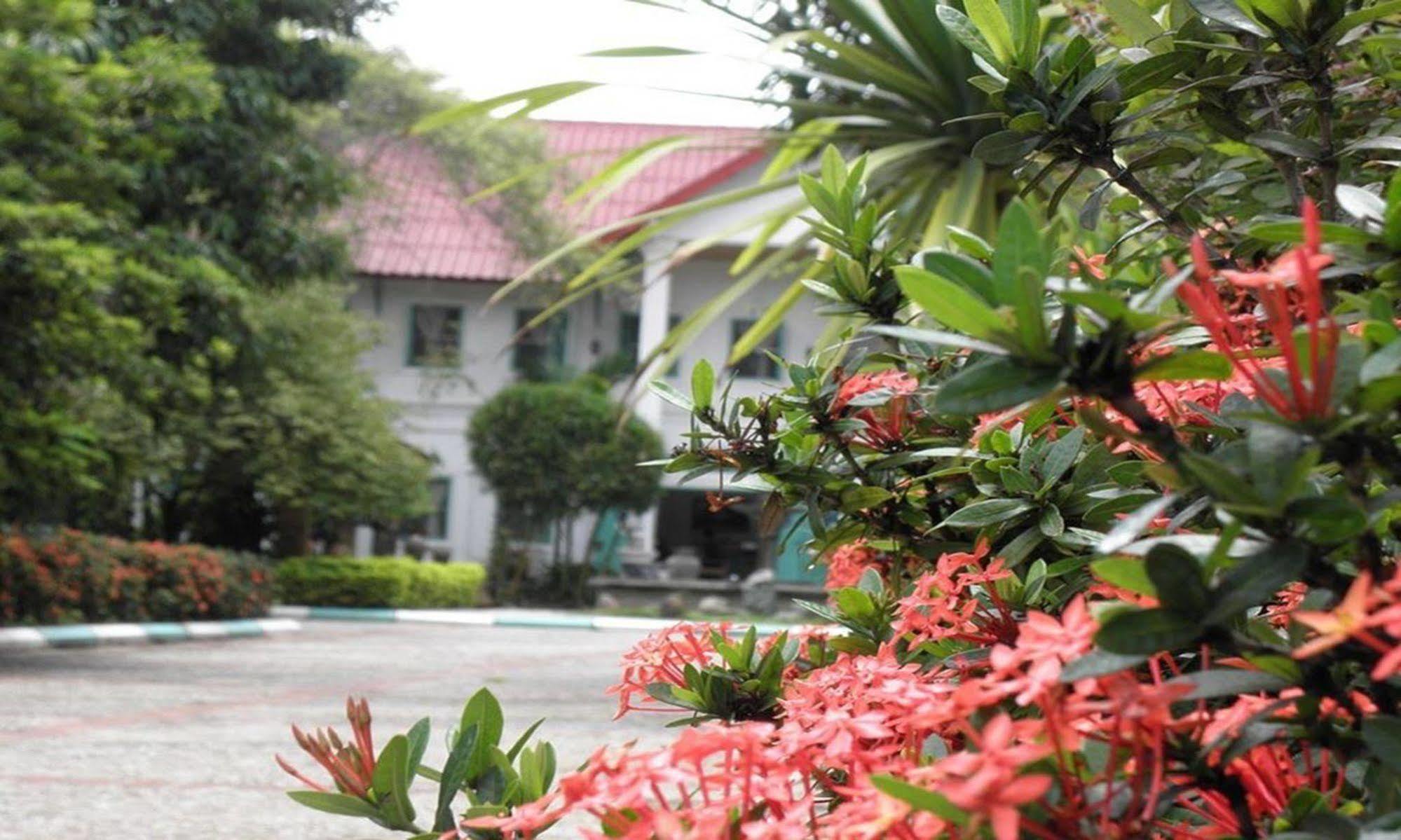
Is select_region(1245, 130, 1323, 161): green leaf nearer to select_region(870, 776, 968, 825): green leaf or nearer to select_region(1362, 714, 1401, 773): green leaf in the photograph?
select_region(1362, 714, 1401, 773): green leaf

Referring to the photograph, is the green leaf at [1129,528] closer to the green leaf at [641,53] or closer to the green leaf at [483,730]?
the green leaf at [483,730]

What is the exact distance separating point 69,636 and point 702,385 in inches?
503

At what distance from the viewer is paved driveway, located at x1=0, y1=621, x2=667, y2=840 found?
518cm

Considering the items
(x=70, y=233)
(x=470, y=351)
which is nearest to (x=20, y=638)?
(x=70, y=233)

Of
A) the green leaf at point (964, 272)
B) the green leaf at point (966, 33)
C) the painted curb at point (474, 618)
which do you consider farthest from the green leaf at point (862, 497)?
the painted curb at point (474, 618)

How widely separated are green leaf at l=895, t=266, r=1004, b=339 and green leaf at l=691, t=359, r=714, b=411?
0.87 meters

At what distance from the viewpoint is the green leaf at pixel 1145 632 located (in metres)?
0.96

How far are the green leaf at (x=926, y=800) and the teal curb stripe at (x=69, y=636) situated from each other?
13.4 meters

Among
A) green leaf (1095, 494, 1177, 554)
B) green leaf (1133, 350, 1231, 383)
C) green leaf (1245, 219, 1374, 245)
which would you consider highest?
green leaf (1245, 219, 1374, 245)

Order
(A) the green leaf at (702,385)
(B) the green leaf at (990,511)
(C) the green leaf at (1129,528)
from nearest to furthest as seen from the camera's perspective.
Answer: (C) the green leaf at (1129,528) < (B) the green leaf at (990,511) < (A) the green leaf at (702,385)

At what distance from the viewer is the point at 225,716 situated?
8.36 metres

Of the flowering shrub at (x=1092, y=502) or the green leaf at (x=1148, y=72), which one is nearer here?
the flowering shrub at (x=1092, y=502)

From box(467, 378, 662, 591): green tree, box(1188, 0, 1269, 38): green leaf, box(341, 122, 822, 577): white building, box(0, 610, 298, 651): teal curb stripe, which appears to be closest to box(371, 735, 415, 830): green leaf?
box(1188, 0, 1269, 38): green leaf

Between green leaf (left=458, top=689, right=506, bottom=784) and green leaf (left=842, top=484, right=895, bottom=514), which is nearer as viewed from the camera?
green leaf (left=458, top=689, right=506, bottom=784)
